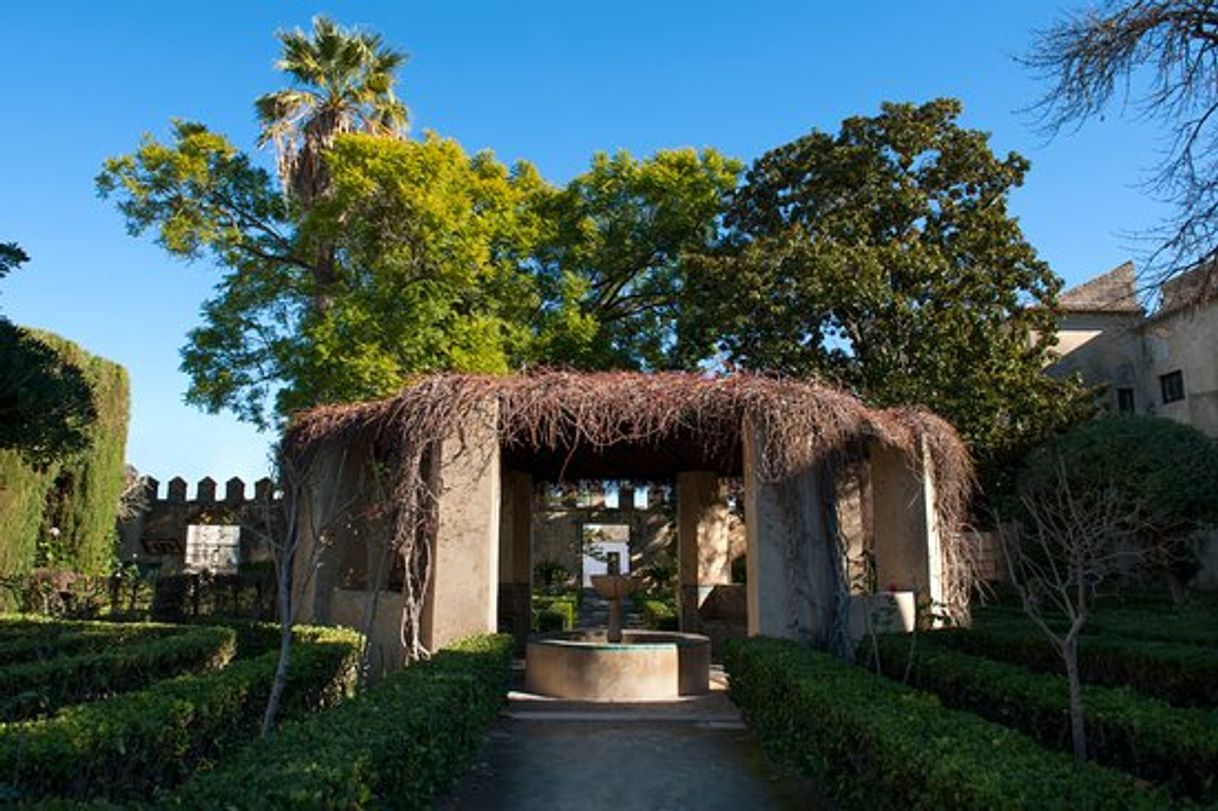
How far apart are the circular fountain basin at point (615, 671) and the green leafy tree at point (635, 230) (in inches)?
404

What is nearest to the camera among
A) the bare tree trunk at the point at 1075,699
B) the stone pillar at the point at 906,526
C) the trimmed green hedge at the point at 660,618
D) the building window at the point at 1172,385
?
the bare tree trunk at the point at 1075,699

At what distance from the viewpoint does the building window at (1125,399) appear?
26.2m

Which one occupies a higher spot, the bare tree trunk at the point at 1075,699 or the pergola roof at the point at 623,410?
the pergola roof at the point at 623,410

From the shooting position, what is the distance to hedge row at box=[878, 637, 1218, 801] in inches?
201

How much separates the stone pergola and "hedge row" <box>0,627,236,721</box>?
1530 mm

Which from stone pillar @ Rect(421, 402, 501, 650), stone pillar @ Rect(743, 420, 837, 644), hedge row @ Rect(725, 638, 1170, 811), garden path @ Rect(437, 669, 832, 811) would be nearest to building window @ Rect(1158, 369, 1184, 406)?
stone pillar @ Rect(743, 420, 837, 644)

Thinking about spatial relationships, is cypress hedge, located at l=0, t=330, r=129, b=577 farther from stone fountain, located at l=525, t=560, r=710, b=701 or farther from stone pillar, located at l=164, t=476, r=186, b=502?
stone fountain, located at l=525, t=560, r=710, b=701

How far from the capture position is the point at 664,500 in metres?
24.2

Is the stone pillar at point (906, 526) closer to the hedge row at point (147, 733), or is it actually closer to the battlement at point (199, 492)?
the hedge row at point (147, 733)

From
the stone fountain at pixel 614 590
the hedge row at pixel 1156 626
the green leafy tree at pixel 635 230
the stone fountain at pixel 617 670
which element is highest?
the green leafy tree at pixel 635 230

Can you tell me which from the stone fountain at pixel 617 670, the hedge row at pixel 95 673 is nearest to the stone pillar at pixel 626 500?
the stone fountain at pixel 617 670

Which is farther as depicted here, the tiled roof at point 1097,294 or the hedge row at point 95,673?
the tiled roof at point 1097,294

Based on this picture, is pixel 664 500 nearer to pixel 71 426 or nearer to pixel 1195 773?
pixel 71 426

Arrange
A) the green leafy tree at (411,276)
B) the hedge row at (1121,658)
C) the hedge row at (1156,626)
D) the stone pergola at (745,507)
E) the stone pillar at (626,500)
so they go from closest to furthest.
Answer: the hedge row at (1121,658), the stone pergola at (745,507), the hedge row at (1156,626), the green leafy tree at (411,276), the stone pillar at (626,500)
